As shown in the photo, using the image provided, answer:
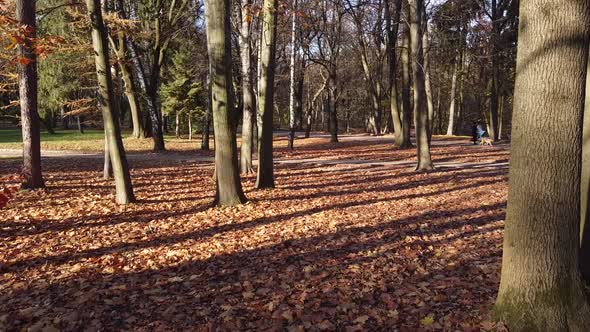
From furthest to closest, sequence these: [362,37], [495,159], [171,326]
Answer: [362,37] → [495,159] → [171,326]

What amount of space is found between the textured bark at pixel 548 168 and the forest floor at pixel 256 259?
0.46 m

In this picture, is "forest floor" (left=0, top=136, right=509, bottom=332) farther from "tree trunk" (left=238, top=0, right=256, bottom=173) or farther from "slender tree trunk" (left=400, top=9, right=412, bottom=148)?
"slender tree trunk" (left=400, top=9, right=412, bottom=148)

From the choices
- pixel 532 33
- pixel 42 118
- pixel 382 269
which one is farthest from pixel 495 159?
pixel 42 118

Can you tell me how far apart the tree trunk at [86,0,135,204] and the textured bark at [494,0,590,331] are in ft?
24.9

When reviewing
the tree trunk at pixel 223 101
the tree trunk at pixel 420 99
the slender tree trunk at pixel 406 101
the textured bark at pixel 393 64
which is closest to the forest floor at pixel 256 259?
the tree trunk at pixel 223 101

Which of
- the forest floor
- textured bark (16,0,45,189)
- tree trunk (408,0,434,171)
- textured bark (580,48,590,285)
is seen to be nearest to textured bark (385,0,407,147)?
tree trunk (408,0,434,171)

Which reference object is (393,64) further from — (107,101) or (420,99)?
(107,101)

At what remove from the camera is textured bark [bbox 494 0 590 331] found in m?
3.15

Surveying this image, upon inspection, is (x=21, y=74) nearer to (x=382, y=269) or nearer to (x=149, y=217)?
A: (x=149, y=217)

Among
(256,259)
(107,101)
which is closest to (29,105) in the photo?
(107,101)

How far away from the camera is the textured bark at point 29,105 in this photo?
31.2 ft

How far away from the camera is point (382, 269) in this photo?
5.29 m

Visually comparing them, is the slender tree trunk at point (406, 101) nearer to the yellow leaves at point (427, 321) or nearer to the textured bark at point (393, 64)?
the textured bark at point (393, 64)

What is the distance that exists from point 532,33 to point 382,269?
10.2ft
